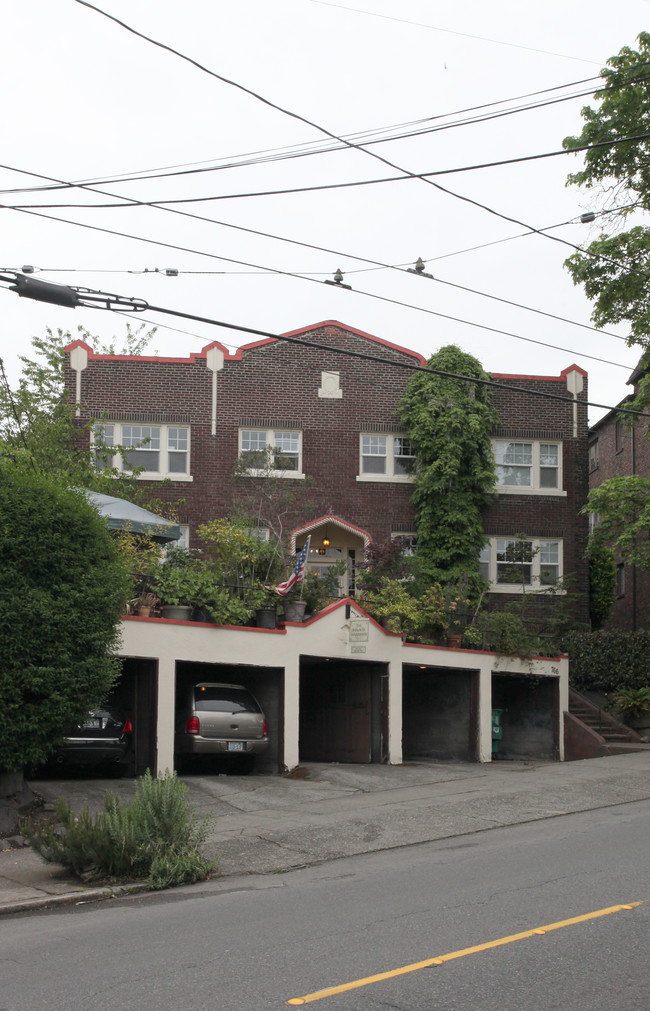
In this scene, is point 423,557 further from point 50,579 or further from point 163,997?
point 163,997

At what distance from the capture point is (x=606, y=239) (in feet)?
74.0

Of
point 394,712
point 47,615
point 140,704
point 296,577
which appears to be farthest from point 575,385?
point 47,615

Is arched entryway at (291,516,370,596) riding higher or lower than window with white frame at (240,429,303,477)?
lower

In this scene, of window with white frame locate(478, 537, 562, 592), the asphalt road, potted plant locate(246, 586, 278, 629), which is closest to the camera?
the asphalt road

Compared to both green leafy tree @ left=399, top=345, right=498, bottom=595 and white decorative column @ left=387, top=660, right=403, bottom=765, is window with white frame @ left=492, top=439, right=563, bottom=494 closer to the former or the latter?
green leafy tree @ left=399, top=345, right=498, bottom=595

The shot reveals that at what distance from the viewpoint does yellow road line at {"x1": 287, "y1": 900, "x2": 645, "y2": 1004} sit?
6129mm

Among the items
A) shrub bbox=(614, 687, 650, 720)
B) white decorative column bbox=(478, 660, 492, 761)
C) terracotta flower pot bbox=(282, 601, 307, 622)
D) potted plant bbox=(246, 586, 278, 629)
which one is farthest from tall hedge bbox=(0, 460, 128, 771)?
shrub bbox=(614, 687, 650, 720)

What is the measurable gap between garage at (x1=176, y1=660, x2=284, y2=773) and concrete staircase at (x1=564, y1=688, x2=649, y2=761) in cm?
794

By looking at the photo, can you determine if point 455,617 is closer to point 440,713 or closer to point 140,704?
point 440,713

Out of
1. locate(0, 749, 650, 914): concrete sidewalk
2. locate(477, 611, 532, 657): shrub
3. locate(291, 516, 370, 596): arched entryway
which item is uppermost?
locate(291, 516, 370, 596): arched entryway

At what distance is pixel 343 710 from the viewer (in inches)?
827

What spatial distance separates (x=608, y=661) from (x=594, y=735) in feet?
12.1

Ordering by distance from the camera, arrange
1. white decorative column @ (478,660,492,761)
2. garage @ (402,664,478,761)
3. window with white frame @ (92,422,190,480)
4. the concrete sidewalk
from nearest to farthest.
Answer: the concrete sidewalk, white decorative column @ (478,660,492,761), garage @ (402,664,478,761), window with white frame @ (92,422,190,480)

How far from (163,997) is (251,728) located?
11.2 meters
